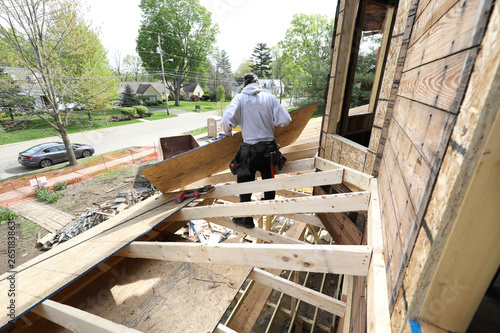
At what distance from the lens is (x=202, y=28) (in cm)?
3481

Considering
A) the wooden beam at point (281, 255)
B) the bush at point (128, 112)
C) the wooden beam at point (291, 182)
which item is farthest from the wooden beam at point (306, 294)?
the bush at point (128, 112)

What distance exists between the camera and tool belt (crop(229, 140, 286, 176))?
11.3ft

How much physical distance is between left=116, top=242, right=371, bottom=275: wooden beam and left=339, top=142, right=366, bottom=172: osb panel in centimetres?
159

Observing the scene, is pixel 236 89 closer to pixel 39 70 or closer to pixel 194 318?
pixel 39 70

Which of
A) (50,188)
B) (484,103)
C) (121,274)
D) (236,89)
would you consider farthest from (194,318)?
(236,89)

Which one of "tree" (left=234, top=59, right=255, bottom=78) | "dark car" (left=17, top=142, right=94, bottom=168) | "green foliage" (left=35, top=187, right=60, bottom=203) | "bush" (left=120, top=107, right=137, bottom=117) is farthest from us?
"tree" (left=234, top=59, right=255, bottom=78)

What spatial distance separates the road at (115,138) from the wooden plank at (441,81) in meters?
17.1

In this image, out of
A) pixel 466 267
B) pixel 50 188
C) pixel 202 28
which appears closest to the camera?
pixel 466 267

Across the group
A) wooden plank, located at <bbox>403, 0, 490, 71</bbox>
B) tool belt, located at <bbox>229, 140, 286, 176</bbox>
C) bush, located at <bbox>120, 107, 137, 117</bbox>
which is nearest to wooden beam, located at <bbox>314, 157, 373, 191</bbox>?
tool belt, located at <bbox>229, 140, 286, 176</bbox>

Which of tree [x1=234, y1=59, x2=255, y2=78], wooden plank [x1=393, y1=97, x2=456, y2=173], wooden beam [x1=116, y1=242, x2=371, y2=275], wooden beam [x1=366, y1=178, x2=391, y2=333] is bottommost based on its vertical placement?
wooden beam [x1=116, y1=242, x2=371, y2=275]

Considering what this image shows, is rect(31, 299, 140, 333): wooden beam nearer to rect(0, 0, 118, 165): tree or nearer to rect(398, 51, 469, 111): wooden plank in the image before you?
rect(398, 51, 469, 111): wooden plank

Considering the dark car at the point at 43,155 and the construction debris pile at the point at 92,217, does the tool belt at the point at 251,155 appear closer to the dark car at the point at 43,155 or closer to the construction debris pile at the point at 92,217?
the construction debris pile at the point at 92,217

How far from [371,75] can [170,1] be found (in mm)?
31584

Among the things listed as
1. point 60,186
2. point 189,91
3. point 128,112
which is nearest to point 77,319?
point 60,186
